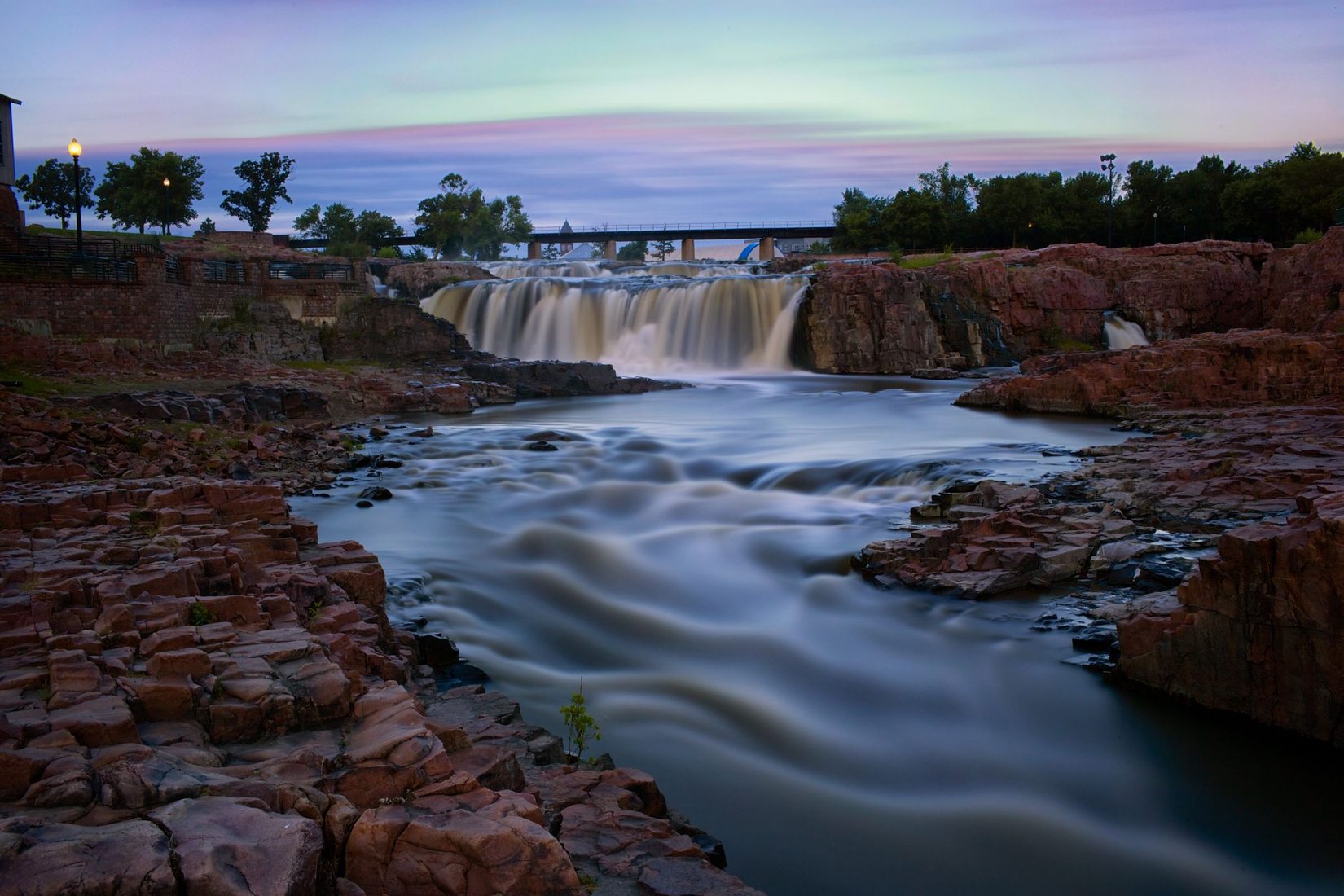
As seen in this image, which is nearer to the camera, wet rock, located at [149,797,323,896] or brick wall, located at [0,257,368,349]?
wet rock, located at [149,797,323,896]

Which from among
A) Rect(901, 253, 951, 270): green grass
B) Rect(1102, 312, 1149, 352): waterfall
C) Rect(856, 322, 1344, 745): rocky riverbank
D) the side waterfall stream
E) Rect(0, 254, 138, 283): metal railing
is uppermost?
Rect(901, 253, 951, 270): green grass

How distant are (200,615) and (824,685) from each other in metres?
5.82

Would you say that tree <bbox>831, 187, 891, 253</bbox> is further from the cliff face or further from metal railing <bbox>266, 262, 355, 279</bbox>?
metal railing <bbox>266, 262, 355, 279</bbox>

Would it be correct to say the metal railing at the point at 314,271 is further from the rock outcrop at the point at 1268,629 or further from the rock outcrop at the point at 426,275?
the rock outcrop at the point at 1268,629

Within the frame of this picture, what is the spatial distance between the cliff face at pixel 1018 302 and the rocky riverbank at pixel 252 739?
32.4m

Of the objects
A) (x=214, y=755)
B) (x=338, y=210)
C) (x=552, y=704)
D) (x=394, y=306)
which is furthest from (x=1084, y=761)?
(x=338, y=210)

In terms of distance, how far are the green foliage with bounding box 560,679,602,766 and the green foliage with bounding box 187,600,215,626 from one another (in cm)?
251

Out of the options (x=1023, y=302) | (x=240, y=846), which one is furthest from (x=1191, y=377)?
(x=240, y=846)

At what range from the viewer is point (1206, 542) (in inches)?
456

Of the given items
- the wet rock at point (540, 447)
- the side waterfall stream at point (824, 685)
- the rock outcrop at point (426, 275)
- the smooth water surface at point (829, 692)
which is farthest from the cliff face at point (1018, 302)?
the smooth water surface at point (829, 692)

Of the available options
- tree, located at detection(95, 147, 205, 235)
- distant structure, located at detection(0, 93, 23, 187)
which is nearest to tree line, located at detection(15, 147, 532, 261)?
tree, located at detection(95, 147, 205, 235)

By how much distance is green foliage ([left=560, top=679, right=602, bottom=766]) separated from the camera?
7.17 meters

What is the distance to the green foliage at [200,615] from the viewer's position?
6465 mm

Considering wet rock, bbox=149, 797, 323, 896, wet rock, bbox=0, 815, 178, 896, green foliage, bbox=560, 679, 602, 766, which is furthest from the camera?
green foliage, bbox=560, 679, 602, 766
